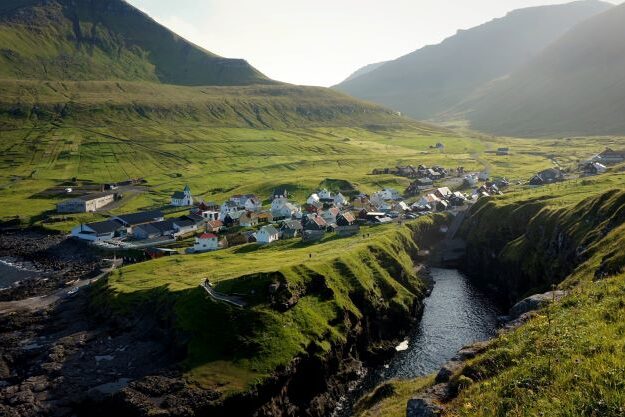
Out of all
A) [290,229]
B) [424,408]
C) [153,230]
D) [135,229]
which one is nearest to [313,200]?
[290,229]

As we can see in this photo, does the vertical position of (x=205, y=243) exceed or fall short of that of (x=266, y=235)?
it falls short

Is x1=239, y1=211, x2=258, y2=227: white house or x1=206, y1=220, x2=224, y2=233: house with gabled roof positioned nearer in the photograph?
x1=206, y1=220, x2=224, y2=233: house with gabled roof

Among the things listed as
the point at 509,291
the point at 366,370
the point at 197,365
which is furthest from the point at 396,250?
the point at 197,365

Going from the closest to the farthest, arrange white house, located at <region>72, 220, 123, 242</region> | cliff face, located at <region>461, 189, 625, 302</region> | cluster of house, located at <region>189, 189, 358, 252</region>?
cliff face, located at <region>461, 189, 625, 302</region>, cluster of house, located at <region>189, 189, 358, 252</region>, white house, located at <region>72, 220, 123, 242</region>

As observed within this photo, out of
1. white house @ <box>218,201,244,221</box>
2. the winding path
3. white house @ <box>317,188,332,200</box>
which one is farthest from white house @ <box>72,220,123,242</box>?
the winding path

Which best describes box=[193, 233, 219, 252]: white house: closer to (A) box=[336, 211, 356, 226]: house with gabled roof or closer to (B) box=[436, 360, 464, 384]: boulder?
(A) box=[336, 211, 356, 226]: house with gabled roof

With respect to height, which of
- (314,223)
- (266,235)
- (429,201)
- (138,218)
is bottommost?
(138,218)

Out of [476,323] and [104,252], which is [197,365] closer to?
[476,323]

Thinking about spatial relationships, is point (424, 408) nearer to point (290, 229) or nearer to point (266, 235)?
point (266, 235)
